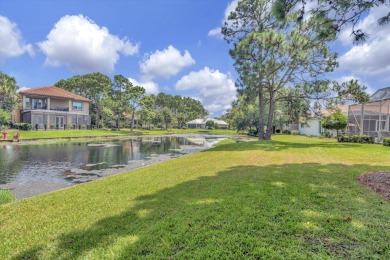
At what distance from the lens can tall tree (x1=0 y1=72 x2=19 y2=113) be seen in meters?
37.2

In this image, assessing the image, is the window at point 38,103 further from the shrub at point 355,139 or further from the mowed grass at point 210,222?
the shrub at point 355,139

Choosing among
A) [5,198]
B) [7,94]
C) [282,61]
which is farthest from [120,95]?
[5,198]

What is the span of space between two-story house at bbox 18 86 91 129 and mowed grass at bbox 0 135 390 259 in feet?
129

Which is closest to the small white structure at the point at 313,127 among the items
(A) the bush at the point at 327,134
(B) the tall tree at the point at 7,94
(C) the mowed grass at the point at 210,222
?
(A) the bush at the point at 327,134

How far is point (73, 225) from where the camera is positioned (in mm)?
4668

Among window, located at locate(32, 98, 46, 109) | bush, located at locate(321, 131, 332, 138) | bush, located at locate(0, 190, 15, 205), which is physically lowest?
bush, located at locate(0, 190, 15, 205)

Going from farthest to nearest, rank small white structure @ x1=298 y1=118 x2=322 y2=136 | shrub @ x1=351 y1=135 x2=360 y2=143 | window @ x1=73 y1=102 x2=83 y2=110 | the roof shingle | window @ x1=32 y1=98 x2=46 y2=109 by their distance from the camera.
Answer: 1. window @ x1=73 y1=102 x2=83 y2=110
2. window @ x1=32 y1=98 x2=46 y2=109
3. the roof shingle
4. small white structure @ x1=298 y1=118 x2=322 y2=136
5. shrub @ x1=351 y1=135 x2=360 y2=143

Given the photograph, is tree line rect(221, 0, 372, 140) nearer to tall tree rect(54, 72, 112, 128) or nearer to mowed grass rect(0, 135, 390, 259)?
mowed grass rect(0, 135, 390, 259)

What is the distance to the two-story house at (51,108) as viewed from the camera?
3909 cm

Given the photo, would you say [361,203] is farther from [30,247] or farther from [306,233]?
[30,247]

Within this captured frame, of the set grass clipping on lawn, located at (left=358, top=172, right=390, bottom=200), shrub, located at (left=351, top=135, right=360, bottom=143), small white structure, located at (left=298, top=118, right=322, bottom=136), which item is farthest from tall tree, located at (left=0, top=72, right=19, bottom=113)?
small white structure, located at (left=298, top=118, right=322, bottom=136)

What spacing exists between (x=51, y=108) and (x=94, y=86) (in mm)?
14154

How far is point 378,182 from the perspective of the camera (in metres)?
5.98

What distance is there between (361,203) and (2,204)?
9.01 meters
